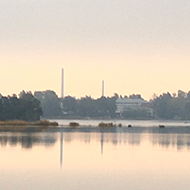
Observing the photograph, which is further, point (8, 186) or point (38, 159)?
point (38, 159)

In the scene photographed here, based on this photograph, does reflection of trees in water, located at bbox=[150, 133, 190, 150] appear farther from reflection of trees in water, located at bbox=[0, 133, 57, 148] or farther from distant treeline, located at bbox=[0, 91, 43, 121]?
distant treeline, located at bbox=[0, 91, 43, 121]

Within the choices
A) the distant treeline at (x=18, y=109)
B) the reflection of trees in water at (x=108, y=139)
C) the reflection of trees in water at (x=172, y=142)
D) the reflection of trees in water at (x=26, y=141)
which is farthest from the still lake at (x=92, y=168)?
the distant treeline at (x=18, y=109)

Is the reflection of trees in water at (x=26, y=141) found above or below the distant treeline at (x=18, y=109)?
below

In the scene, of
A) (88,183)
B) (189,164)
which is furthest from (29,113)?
(88,183)

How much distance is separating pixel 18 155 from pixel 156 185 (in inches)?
589

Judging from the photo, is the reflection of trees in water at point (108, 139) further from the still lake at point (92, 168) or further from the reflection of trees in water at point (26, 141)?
the still lake at point (92, 168)

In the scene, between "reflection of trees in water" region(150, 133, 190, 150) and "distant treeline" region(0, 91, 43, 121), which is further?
"distant treeline" region(0, 91, 43, 121)

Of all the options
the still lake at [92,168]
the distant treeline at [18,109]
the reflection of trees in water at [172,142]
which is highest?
the distant treeline at [18,109]

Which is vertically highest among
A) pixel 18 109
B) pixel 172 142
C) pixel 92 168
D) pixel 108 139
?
pixel 18 109

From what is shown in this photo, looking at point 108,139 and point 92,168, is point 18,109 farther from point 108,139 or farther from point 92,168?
point 92,168

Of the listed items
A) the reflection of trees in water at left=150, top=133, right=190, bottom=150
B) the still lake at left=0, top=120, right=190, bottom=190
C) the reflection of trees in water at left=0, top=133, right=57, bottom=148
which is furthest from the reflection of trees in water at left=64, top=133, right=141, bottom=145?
the still lake at left=0, top=120, right=190, bottom=190

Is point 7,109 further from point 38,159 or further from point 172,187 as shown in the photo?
point 172,187

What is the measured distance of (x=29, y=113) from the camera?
424 feet

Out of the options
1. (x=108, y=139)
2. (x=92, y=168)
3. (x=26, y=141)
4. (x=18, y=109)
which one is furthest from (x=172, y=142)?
(x=18, y=109)
